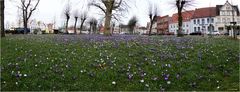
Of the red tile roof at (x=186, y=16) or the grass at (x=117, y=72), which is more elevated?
the red tile roof at (x=186, y=16)

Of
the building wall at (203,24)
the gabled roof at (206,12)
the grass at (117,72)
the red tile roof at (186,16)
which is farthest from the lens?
the red tile roof at (186,16)

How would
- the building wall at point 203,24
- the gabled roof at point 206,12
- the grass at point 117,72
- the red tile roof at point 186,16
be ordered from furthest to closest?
the red tile roof at point 186,16 → the gabled roof at point 206,12 → the building wall at point 203,24 → the grass at point 117,72

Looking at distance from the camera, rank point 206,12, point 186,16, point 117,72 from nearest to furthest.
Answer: point 117,72
point 206,12
point 186,16

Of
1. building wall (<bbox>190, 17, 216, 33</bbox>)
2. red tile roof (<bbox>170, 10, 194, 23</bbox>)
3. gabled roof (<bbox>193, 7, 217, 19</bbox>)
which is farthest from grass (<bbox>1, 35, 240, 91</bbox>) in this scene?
red tile roof (<bbox>170, 10, 194, 23</bbox>)

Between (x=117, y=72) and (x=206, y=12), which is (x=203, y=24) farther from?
(x=117, y=72)

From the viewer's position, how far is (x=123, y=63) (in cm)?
1190

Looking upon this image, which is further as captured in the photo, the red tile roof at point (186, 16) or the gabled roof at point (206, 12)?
the red tile roof at point (186, 16)

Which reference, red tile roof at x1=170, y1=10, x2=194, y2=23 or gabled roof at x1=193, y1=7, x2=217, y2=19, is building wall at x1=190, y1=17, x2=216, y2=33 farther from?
red tile roof at x1=170, y1=10, x2=194, y2=23

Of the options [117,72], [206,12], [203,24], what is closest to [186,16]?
[206,12]

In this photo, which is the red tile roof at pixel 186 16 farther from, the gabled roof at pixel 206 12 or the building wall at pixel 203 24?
the gabled roof at pixel 206 12

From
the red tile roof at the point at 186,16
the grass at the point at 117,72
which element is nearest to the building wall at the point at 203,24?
the red tile roof at the point at 186,16

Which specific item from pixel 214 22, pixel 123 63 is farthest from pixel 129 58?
pixel 214 22

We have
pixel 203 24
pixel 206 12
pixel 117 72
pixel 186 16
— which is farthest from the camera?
pixel 186 16

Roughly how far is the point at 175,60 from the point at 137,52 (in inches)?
92.1
